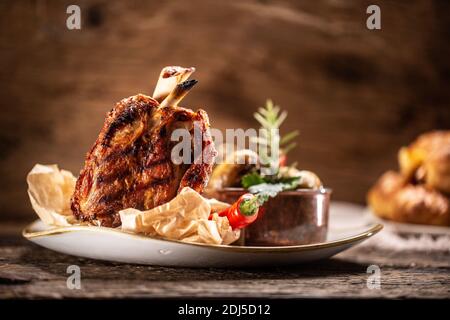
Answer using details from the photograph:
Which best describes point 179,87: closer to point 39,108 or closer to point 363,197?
point 39,108

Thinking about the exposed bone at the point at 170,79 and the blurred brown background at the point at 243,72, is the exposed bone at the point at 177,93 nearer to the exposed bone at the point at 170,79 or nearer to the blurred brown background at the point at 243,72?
the exposed bone at the point at 170,79

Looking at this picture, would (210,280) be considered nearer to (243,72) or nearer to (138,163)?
(138,163)

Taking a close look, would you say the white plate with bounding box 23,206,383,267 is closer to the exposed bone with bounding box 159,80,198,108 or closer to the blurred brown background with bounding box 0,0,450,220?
the exposed bone with bounding box 159,80,198,108

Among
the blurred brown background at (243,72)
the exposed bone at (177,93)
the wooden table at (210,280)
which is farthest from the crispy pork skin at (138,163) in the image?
the blurred brown background at (243,72)

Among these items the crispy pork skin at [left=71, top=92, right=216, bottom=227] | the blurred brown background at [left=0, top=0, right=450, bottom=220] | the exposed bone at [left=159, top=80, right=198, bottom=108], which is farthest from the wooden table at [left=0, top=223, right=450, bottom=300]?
the blurred brown background at [left=0, top=0, right=450, bottom=220]

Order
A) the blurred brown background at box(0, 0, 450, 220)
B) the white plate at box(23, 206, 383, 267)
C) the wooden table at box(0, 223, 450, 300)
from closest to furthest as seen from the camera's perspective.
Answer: the wooden table at box(0, 223, 450, 300) → the white plate at box(23, 206, 383, 267) → the blurred brown background at box(0, 0, 450, 220)

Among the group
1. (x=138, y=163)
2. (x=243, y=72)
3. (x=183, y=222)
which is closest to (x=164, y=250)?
(x=183, y=222)
